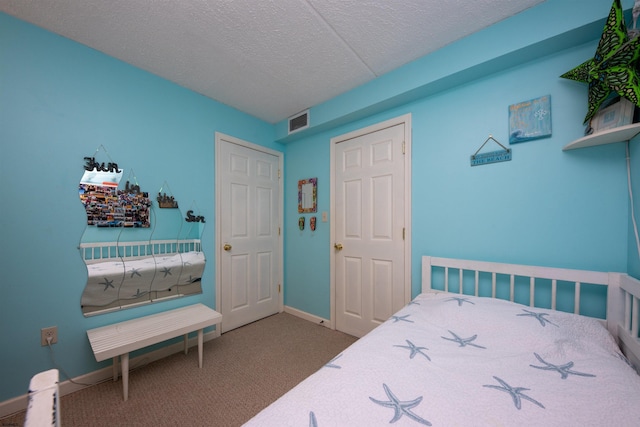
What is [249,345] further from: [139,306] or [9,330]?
[9,330]

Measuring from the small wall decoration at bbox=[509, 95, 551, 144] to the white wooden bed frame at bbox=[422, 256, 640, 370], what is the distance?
0.87 m

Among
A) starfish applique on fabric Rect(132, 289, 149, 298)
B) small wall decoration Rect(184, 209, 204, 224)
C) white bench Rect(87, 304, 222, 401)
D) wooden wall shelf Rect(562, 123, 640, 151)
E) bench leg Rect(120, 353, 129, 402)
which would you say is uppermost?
wooden wall shelf Rect(562, 123, 640, 151)

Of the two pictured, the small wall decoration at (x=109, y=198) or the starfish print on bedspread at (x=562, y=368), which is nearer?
the starfish print on bedspread at (x=562, y=368)

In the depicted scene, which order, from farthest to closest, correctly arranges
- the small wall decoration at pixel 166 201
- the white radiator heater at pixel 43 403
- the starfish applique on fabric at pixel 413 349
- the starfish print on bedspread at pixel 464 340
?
1. the small wall decoration at pixel 166 201
2. the starfish print on bedspread at pixel 464 340
3. the starfish applique on fabric at pixel 413 349
4. the white radiator heater at pixel 43 403

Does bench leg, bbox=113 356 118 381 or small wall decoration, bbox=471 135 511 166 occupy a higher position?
small wall decoration, bbox=471 135 511 166

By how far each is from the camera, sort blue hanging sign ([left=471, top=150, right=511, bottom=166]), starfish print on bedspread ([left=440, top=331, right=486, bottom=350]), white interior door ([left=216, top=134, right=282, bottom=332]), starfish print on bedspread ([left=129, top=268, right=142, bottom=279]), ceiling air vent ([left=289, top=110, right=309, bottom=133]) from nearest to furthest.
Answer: starfish print on bedspread ([left=440, top=331, right=486, bottom=350])
blue hanging sign ([left=471, top=150, right=511, bottom=166])
starfish print on bedspread ([left=129, top=268, right=142, bottom=279])
white interior door ([left=216, top=134, right=282, bottom=332])
ceiling air vent ([left=289, top=110, right=309, bottom=133])

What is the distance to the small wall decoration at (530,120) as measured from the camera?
1541 mm

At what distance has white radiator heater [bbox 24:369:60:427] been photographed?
0.44 m

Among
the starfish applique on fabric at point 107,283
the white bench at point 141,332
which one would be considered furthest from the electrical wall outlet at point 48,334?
the starfish applique on fabric at point 107,283

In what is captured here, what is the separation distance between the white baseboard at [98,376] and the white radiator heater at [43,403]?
5.83ft

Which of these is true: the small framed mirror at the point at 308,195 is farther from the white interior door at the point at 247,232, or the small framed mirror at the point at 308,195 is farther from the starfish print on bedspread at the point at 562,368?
the starfish print on bedspread at the point at 562,368

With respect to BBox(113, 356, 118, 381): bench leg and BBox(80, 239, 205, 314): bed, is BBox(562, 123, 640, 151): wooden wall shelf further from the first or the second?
BBox(113, 356, 118, 381): bench leg

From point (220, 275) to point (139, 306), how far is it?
0.72m

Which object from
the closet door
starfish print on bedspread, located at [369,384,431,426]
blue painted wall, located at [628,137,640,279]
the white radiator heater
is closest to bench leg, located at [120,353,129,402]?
the white radiator heater
